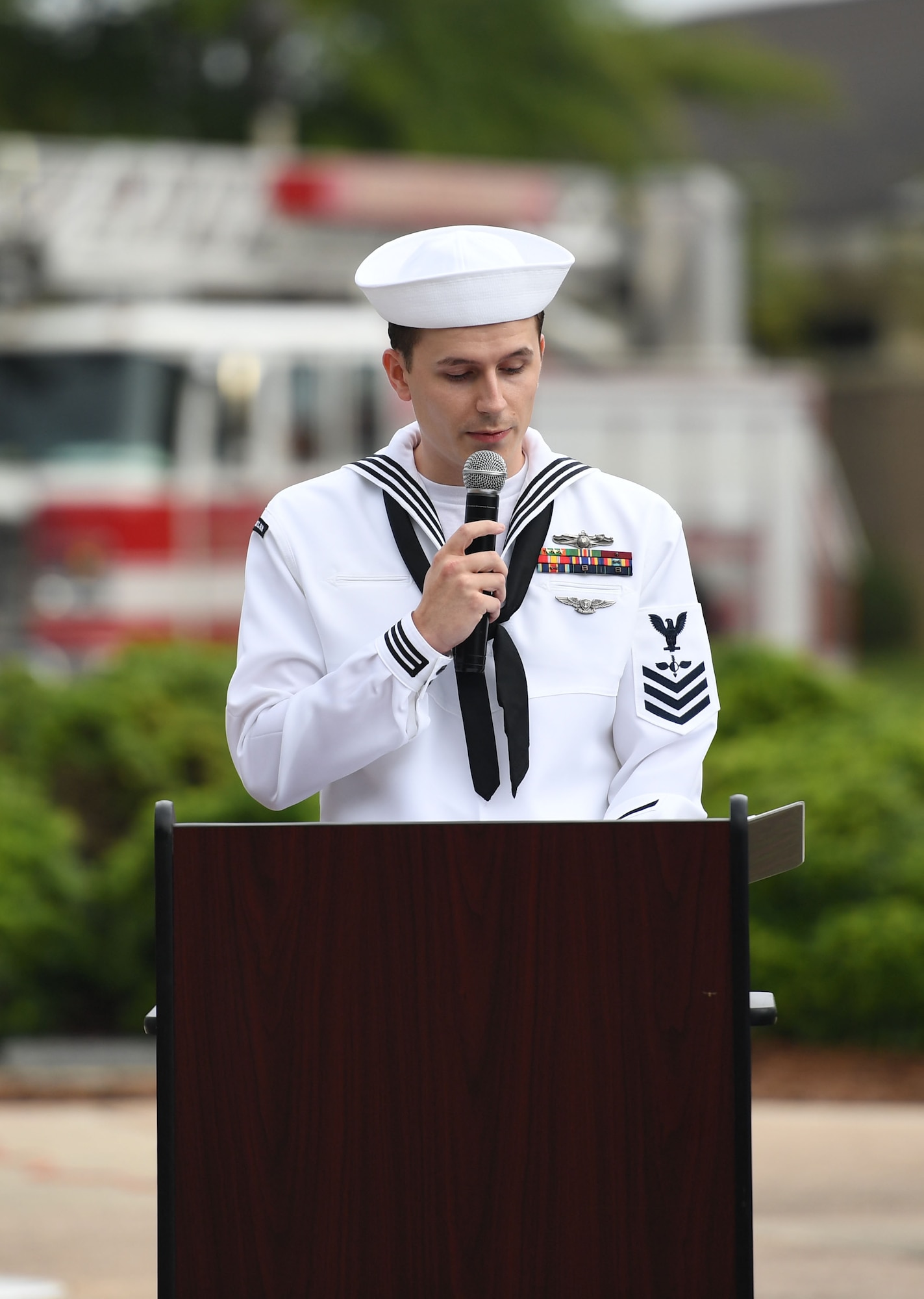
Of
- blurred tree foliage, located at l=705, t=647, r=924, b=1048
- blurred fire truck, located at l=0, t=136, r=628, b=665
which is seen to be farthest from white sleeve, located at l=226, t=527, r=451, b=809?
blurred fire truck, located at l=0, t=136, r=628, b=665

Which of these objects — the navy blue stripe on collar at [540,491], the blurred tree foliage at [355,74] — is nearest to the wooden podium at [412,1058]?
the navy blue stripe on collar at [540,491]

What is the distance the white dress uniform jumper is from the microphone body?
46 millimetres

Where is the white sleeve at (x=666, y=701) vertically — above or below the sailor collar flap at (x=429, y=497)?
below

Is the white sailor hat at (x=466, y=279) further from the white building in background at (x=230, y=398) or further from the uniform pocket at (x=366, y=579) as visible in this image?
the white building in background at (x=230, y=398)

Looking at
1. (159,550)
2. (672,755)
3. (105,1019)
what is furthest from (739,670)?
(672,755)

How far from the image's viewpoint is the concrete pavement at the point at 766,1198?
4.49 metres

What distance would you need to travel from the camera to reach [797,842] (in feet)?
7.61

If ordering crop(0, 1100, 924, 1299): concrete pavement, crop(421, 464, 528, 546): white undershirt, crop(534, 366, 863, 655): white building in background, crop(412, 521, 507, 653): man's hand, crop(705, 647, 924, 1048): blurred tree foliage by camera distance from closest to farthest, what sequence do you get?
crop(412, 521, 507, 653): man's hand → crop(421, 464, 528, 546): white undershirt → crop(0, 1100, 924, 1299): concrete pavement → crop(705, 647, 924, 1048): blurred tree foliage → crop(534, 366, 863, 655): white building in background

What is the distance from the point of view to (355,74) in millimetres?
19266

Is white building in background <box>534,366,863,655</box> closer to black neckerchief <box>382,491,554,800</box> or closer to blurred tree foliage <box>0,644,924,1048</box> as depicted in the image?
blurred tree foliage <box>0,644,924,1048</box>

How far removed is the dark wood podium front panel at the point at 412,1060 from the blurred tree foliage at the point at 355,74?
56.9 ft

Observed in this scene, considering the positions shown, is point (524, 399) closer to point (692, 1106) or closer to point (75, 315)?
point (692, 1106)

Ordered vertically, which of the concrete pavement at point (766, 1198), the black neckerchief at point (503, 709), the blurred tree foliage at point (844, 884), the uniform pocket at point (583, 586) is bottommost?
the concrete pavement at point (766, 1198)

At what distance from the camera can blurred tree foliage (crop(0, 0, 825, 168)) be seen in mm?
19188
